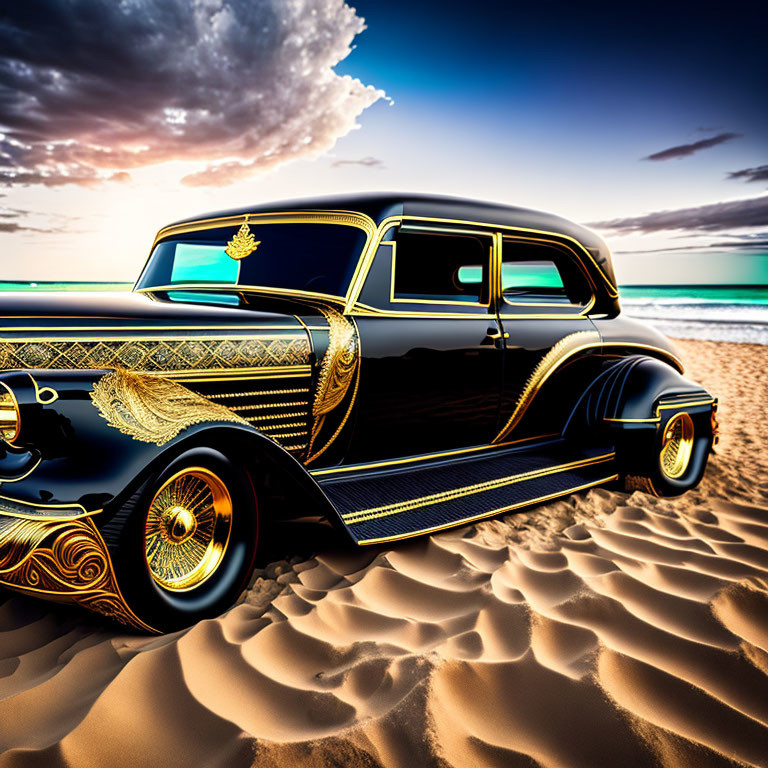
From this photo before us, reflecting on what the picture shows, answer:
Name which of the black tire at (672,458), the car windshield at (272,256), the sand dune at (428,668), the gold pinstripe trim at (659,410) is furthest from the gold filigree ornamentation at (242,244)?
the black tire at (672,458)

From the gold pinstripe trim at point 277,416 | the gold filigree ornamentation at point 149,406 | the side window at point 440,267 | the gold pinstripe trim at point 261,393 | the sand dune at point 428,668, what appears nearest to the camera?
the sand dune at point 428,668

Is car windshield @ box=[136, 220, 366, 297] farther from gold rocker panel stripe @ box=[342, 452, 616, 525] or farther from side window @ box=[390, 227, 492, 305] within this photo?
gold rocker panel stripe @ box=[342, 452, 616, 525]

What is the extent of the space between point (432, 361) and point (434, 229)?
0.72 m

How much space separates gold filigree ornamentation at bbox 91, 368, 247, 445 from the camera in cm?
197

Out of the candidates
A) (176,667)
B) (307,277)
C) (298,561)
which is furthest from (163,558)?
(307,277)

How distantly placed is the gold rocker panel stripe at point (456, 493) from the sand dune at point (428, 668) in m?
0.20

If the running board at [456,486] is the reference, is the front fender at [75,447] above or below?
above

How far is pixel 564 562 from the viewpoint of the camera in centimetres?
262

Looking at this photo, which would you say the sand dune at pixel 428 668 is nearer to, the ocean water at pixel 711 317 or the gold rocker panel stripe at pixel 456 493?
the gold rocker panel stripe at pixel 456 493

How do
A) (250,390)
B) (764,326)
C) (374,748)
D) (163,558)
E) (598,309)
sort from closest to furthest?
(374,748), (163,558), (250,390), (598,309), (764,326)

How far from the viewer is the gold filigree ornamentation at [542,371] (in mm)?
3627

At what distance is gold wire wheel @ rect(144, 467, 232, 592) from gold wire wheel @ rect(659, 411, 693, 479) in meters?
2.95

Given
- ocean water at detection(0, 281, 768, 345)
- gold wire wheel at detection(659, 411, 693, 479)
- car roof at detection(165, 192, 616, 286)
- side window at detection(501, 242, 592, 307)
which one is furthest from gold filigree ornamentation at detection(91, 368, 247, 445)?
ocean water at detection(0, 281, 768, 345)

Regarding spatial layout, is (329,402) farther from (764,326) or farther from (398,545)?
(764,326)
